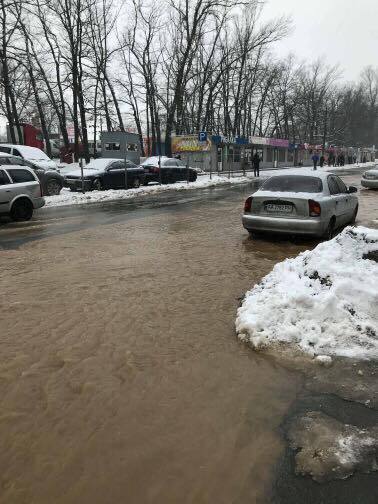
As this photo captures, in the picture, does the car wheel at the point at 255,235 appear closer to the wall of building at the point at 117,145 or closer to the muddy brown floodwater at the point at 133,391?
the muddy brown floodwater at the point at 133,391

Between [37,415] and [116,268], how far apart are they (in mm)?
4078

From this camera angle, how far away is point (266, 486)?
98.3 inches

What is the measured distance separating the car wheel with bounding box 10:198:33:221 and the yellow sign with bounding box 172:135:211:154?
82.4ft

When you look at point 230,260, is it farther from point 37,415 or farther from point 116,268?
point 37,415

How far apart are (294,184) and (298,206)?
2.29ft

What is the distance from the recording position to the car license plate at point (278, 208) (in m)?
8.88

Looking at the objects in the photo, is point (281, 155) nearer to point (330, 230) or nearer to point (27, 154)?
point (27, 154)

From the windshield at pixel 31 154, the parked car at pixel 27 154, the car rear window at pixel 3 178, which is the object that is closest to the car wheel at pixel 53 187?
the parked car at pixel 27 154

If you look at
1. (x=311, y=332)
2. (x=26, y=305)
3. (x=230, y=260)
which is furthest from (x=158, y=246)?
(x=311, y=332)

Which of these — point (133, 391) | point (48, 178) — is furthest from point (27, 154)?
point (133, 391)

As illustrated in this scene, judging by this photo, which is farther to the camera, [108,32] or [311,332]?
[108,32]

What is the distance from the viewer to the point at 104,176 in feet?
67.9

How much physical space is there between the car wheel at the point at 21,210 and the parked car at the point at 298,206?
6.56 meters

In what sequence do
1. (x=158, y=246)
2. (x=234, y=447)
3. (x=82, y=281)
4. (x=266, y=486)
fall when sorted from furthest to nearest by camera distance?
(x=158, y=246)
(x=82, y=281)
(x=234, y=447)
(x=266, y=486)
